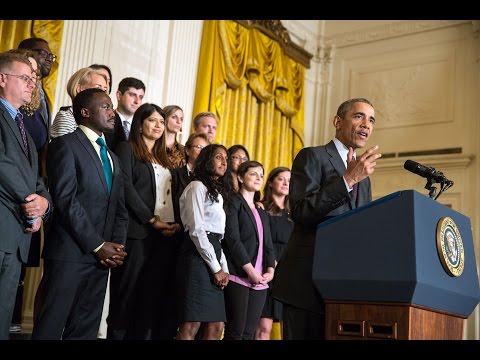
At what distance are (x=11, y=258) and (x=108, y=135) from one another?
4.70 feet

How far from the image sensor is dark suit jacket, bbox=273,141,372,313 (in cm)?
218

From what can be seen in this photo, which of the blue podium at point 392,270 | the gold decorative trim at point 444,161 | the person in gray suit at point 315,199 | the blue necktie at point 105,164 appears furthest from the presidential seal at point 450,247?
the gold decorative trim at point 444,161

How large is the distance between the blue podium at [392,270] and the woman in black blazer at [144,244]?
1.56m

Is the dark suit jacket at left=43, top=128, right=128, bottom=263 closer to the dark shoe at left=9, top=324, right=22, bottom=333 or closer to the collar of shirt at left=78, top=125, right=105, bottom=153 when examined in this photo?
the collar of shirt at left=78, top=125, right=105, bottom=153

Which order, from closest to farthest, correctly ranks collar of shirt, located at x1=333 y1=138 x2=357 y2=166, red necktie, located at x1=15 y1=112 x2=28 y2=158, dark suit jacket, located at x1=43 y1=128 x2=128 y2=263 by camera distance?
collar of shirt, located at x1=333 y1=138 x2=357 y2=166
red necktie, located at x1=15 y1=112 x2=28 y2=158
dark suit jacket, located at x1=43 y1=128 x2=128 y2=263

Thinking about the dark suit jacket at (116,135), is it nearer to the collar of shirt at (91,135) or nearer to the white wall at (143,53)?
the collar of shirt at (91,135)

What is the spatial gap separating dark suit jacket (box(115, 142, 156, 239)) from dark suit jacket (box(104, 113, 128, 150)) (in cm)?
19

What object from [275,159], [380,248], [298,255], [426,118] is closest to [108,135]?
[298,255]

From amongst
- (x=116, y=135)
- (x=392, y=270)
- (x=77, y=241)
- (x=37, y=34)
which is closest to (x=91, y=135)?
(x=77, y=241)

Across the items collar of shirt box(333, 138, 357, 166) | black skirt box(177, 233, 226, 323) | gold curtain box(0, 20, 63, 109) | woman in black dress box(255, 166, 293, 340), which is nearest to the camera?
collar of shirt box(333, 138, 357, 166)

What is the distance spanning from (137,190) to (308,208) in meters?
1.56

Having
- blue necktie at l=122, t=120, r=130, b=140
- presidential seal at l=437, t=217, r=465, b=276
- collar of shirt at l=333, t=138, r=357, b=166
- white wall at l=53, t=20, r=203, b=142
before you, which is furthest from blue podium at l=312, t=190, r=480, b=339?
white wall at l=53, t=20, r=203, b=142

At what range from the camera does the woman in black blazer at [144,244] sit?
132 inches

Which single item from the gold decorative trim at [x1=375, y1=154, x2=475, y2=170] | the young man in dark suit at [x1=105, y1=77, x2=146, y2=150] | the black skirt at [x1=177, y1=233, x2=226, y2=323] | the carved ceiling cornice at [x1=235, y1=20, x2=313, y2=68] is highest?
the carved ceiling cornice at [x1=235, y1=20, x2=313, y2=68]
